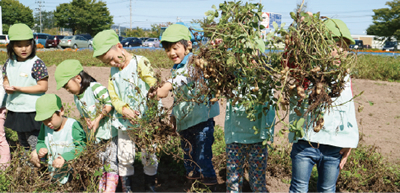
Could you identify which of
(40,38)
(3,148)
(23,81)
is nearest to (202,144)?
(23,81)

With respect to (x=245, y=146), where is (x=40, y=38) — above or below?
above

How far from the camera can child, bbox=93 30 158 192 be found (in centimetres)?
231

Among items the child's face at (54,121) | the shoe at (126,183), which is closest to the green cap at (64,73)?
the child's face at (54,121)

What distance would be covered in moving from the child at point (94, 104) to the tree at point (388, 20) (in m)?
36.9

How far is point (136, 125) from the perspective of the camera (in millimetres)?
2299

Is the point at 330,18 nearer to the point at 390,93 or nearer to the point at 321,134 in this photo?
the point at 321,134

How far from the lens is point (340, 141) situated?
1.95 metres

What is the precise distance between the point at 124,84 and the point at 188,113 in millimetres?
563

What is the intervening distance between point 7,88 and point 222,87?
2161mm

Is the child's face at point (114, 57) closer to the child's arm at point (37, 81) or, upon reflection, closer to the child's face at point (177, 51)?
the child's face at point (177, 51)

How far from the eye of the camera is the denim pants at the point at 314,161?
6.56 ft

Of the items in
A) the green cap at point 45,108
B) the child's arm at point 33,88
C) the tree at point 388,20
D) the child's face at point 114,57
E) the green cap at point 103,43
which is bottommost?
the green cap at point 45,108

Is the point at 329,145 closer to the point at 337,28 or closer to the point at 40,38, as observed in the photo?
the point at 337,28

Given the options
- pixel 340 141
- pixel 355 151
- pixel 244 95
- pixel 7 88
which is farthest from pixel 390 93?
pixel 7 88
